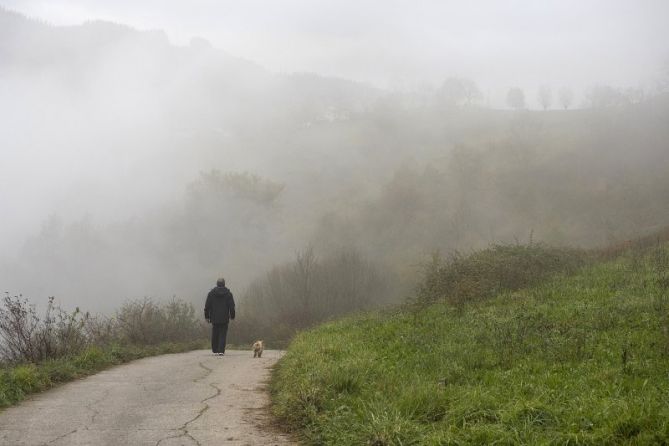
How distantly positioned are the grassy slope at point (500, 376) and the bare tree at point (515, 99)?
10295 cm

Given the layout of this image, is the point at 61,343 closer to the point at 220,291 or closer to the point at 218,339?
the point at 218,339

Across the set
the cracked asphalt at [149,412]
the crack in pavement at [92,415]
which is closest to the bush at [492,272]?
the cracked asphalt at [149,412]

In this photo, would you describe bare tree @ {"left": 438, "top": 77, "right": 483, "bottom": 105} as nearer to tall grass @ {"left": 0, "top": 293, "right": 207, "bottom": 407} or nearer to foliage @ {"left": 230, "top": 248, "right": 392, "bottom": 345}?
foliage @ {"left": 230, "top": 248, "right": 392, "bottom": 345}

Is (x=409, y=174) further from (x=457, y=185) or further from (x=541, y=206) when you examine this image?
(x=541, y=206)

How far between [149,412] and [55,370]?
3700 mm

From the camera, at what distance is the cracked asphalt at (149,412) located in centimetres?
639

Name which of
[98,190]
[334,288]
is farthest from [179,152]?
[334,288]

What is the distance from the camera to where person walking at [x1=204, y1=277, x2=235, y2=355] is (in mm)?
15805

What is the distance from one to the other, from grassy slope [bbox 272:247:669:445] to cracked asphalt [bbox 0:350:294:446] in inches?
22.8

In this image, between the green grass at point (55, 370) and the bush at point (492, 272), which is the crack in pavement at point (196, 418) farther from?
the bush at point (492, 272)

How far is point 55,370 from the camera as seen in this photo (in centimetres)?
1027

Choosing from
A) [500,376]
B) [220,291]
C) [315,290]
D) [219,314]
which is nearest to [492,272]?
[220,291]

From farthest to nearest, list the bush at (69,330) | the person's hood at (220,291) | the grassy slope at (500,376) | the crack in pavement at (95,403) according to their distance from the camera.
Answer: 1. the person's hood at (220,291)
2. the bush at (69,330)
3. the crack in pavement at (95,403)
4. the grassy slope at (500,376)

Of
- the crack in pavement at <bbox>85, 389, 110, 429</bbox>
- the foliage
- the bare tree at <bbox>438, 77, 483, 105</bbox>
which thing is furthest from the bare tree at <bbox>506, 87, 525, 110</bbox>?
the crack in pavement at <bbox>85, 389, 110, 429</bbox>
